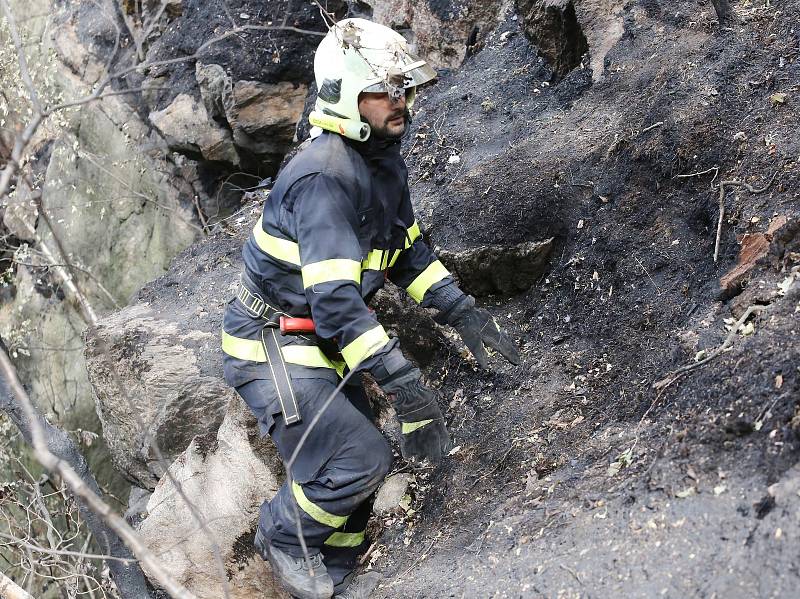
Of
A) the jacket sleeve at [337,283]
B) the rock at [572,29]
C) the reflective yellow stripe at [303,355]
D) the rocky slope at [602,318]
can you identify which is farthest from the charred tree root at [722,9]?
the reflective yellow stripe at [303,355]

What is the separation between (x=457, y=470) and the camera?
377cm

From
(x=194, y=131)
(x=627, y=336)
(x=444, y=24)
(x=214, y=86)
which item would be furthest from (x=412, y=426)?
(x=194, y=131)

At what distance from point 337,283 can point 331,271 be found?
5 centimetres

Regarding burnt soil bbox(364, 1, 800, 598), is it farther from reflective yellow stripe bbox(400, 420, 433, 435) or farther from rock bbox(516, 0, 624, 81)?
reflective yellow stripe bbox(400, 420, 433, 435)

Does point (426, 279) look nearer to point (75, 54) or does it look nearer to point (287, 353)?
point (287, 353)

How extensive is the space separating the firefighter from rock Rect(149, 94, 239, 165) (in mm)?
4199

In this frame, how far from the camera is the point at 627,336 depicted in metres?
3.72

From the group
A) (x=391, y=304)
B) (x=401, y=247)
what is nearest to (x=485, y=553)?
(x=401, y=247)

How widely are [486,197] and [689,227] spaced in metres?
1.21

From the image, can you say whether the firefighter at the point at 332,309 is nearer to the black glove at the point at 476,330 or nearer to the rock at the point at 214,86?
the black glove at the point at 476,330

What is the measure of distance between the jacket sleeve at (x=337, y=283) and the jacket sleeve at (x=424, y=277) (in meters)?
0.76

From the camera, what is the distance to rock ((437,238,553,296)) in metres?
4.39

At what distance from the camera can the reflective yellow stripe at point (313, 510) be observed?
3.46m

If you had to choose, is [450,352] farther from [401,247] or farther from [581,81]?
[581,81]
